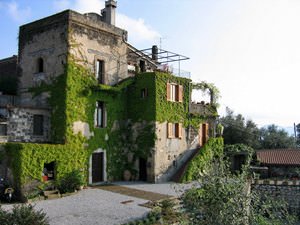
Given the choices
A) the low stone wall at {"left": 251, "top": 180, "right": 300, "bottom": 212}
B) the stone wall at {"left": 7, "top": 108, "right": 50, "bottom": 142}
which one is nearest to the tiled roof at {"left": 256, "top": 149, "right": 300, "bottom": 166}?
the low stone wall at {"left": 251, "top": 180, "right": 300, "bottom": 212}

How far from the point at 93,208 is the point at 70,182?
427cm

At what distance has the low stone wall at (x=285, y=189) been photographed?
85.8ft

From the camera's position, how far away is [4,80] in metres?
28.8

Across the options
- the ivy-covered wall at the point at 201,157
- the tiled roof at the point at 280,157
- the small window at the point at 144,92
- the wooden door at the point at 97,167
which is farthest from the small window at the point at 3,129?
the tiled roof at the point at 280,157

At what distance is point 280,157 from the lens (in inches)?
1235

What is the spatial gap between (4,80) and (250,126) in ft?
106

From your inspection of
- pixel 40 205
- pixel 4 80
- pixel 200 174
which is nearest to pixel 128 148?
pixel 40 205

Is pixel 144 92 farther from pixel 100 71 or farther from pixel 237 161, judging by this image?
pixel 237 161

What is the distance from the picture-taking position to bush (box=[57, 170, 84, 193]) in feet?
68.3

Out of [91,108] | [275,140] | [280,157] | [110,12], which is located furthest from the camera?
[275,140]

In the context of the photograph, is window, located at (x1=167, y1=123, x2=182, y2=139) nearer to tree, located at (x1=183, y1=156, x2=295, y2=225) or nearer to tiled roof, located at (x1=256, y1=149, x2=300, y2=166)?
Answer: tiled roof, located at (x1=256, y1=149, x2=300, y2=166)

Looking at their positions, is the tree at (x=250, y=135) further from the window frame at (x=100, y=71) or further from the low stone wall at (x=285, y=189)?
the window frame at (x=100, y=71)

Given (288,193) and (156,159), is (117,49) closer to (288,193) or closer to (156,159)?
(156,159)

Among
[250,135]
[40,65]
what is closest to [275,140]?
[250,135]
